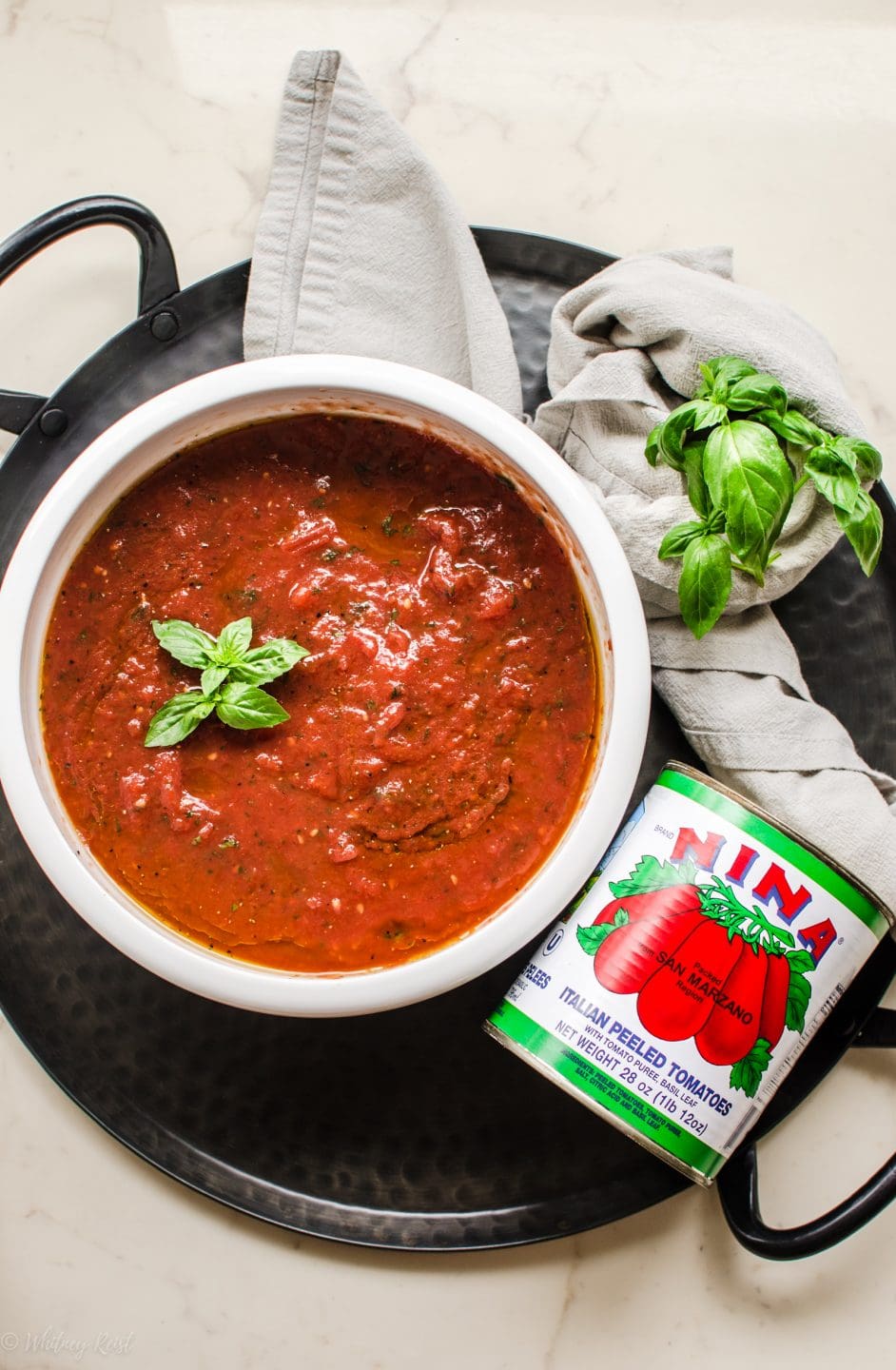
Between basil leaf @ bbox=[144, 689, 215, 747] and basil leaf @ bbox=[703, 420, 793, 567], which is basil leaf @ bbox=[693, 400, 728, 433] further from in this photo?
basil leaf @ bbox=[144, 689, 215, 747]

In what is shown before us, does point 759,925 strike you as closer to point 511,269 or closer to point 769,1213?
point 769,1213

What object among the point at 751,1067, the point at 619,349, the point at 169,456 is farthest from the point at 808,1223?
the point at 169,456

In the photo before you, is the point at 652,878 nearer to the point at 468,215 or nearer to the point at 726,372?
the point at 726,372

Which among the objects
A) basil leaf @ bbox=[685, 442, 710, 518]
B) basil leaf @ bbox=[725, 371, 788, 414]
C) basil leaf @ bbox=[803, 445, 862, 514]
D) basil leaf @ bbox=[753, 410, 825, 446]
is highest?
basil leaf @ bbox=[725, 371, 788, 414]

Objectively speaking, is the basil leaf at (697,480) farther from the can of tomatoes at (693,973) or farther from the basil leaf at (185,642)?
the basil leaf at (185,642)

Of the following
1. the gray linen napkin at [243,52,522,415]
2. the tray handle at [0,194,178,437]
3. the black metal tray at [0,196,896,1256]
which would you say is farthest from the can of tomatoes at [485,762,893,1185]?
the tray handle at [0,194,178,437]

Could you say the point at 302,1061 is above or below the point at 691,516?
below

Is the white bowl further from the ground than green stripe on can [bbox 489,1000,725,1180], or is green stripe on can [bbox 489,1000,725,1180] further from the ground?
the white bowl
